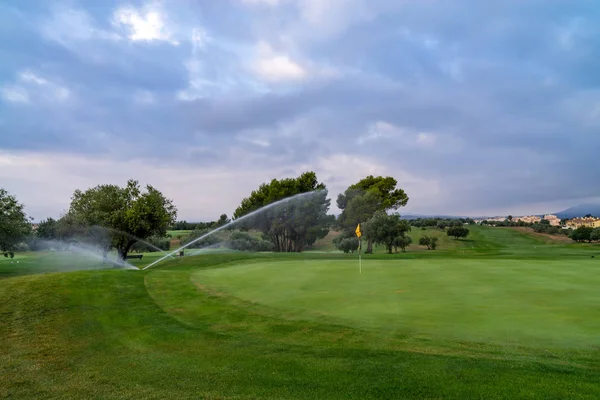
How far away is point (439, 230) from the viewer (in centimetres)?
7931

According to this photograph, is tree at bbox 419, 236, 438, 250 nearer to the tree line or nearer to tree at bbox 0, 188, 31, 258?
the tree line

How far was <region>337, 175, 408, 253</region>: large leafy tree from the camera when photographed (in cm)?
5594

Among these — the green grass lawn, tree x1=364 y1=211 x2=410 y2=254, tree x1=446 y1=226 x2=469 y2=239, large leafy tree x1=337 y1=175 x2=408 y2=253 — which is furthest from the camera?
tree x1=446 y1=226 x2=469 y2=239

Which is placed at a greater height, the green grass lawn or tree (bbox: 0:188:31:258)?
tree (bbox: 0:188:31:258)

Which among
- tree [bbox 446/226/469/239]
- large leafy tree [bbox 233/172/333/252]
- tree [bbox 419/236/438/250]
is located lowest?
tree [bbox 419/236/438/250]

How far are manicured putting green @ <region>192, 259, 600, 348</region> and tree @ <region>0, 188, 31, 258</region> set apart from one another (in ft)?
77.2

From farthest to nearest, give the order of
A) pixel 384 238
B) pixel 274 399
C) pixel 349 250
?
pixel 349 250
pixel 384 238
pixel 274 399

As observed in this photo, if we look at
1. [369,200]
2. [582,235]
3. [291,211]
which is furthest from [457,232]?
[291,211]

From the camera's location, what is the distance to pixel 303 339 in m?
8.27

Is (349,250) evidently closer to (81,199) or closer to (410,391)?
(81,199)

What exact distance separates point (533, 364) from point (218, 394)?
536 cm

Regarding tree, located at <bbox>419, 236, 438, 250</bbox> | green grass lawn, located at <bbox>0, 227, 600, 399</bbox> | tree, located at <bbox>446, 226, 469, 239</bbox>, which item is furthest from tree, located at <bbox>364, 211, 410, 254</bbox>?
green grass lawn, located at <bbox>0, 227, 600, 399</bbox>

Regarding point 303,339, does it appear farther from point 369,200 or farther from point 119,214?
point 369,200

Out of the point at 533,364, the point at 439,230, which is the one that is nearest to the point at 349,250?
the point at 439,230
